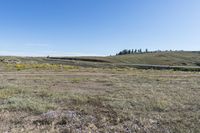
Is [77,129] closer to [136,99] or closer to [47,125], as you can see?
[47,125]

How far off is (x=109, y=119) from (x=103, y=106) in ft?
6.76

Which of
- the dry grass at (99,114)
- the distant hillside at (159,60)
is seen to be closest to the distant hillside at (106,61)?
the distant hillside at (159,60)

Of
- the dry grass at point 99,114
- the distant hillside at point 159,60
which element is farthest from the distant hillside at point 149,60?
the dry grass at point 99,114

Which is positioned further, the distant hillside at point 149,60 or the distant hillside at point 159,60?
the distant hillside at point 149,60

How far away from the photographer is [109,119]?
8906 mm

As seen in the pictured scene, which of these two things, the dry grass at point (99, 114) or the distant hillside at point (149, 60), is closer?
the dry grass at point (99, 114)

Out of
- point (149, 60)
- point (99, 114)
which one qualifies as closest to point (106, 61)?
point (149, 60)

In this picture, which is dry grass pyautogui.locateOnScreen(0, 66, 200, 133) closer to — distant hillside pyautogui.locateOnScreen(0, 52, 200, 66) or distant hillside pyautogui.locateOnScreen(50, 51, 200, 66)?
distant hillside pyautogui.locateOnScreen(0, 52, 200, 66)

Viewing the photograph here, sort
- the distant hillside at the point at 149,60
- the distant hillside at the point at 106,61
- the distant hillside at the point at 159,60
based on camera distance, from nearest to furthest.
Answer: the distant hillside at the point at 106,61 < the distant hillside at the point at 159,60 < the distant hillside at the point at 149,60

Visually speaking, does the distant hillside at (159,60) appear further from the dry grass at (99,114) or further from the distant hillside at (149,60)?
the dry grass at (99,114)

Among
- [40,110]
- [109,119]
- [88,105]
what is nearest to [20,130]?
[40,110]

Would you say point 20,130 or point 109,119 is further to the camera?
point 109,119

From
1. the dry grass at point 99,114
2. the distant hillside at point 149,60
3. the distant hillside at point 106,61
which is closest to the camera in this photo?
the dry grass at point 99,114

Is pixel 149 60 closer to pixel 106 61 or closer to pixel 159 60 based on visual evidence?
pixel 159 60
